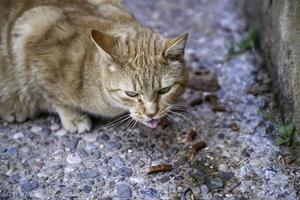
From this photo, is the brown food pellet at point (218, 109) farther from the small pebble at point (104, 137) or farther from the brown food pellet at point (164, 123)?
the small pebble at point (104, 137)

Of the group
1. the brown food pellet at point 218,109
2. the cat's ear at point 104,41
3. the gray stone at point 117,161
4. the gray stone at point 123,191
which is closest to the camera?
the cat's ear at point 104,41

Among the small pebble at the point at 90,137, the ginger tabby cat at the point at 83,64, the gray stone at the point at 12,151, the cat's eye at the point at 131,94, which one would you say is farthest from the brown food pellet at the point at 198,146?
the gray stone at the point at 12,151

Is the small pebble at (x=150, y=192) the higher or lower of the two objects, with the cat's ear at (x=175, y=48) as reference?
lower

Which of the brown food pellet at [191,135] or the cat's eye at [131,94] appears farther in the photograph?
the brown food pellet at [191,135]

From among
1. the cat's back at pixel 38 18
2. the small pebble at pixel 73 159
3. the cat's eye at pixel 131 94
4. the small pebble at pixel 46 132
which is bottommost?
the small pebble at pixel 46 132

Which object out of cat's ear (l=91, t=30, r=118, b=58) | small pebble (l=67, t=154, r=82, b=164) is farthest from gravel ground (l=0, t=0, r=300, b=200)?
cat's ear (l=91, t=30, r=118, b=58)

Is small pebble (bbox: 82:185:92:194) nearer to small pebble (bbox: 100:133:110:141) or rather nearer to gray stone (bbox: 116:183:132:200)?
gray stone (bbox: 116:183:132:200)

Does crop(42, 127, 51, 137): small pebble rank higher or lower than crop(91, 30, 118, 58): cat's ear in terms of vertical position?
lower
